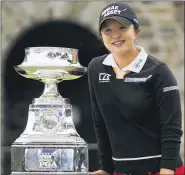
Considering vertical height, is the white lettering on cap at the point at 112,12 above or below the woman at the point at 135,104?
above

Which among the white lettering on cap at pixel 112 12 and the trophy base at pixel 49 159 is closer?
the white lettering on cap at pixel 112 12

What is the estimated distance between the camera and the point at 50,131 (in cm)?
248

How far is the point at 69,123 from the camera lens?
97.8 inches

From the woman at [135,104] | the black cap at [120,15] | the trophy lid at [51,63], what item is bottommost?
the woman at [135,104]

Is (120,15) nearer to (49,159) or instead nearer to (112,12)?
(112,12)

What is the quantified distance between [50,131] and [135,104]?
0.37 metres

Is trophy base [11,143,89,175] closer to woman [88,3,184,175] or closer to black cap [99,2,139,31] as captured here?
woman [88,3,184,175]

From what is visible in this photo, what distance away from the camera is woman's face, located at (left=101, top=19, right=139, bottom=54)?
2289mm

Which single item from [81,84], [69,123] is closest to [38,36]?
[81,84]

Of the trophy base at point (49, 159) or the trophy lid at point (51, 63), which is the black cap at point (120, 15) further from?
the trophy base at point (49, 159)

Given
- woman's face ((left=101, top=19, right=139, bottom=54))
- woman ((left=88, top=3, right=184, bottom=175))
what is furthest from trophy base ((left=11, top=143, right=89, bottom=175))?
woman's face ((left=101, top=19, right=139, bottom=54))

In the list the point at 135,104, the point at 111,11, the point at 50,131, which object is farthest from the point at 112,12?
the point at 50,131

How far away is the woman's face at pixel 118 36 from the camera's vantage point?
90.1 inches

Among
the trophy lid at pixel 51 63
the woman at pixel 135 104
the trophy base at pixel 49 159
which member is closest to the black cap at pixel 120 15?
the woman at pixel 135 104
